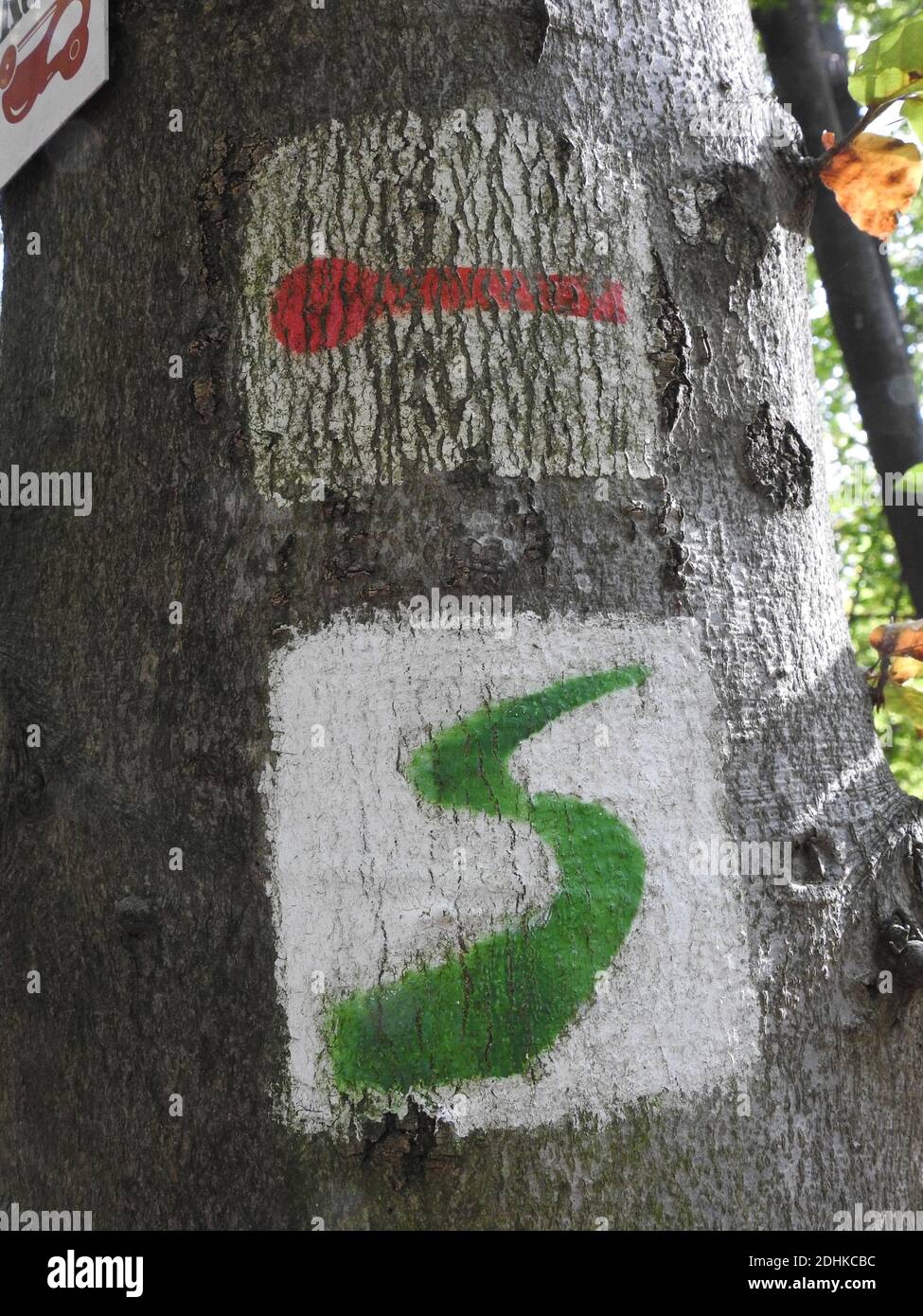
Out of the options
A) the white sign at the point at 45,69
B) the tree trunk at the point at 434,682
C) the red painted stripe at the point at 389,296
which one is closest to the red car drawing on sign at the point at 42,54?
the white sign at the point at 45,69

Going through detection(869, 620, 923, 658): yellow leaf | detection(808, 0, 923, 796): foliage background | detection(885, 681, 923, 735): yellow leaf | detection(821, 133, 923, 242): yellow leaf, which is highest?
detection(808, 0, 923, 796): foliage background

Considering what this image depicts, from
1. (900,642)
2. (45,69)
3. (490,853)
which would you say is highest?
(45,69)

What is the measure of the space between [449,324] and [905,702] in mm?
986

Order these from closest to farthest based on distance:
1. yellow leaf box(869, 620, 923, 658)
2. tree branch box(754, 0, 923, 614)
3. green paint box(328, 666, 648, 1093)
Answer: green paint box(328, 666, 648, 1093)
yellow leaf box(869, 620, 923, 658)
tree branch box(754, 0, 923, 614)

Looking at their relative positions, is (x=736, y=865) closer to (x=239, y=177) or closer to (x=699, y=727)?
(x=699, y=727)

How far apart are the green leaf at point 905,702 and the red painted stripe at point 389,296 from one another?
0.83 m

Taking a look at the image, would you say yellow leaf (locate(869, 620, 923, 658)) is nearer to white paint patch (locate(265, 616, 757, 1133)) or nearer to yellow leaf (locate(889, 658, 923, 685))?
yellow leaf (locate(889, 658, 923, 685))

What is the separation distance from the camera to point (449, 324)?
1271mm

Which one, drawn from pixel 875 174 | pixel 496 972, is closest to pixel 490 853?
pixel 496 972

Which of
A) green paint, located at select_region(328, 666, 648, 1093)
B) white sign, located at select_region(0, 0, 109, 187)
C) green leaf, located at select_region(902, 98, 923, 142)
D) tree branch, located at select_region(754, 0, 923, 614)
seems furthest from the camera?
tree branch, located at select_region(754, 0, 923, 614)

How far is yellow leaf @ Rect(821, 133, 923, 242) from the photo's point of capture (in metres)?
1.66

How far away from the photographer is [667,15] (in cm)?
148

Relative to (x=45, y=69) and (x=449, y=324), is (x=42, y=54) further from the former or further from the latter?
(x=449, y=324)

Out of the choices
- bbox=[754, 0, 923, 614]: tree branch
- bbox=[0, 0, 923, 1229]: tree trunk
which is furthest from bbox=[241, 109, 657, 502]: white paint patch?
bbox=[754, 0, 923, 614]: tree branch
